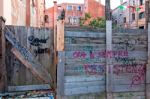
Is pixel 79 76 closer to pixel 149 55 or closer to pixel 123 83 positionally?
pixel 123 83

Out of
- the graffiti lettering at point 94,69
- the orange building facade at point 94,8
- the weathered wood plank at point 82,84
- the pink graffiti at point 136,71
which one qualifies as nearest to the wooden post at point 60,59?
the weathered wood plank at point 82,84

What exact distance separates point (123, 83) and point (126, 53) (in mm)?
888

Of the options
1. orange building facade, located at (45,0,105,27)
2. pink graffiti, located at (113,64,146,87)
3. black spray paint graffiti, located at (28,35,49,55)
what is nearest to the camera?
black spray paint graffiti, located at (28,35,49,55)

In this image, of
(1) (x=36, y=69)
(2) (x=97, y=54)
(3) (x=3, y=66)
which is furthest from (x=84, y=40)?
(3) (x=3, y=66)

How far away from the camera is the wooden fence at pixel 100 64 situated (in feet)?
25.9

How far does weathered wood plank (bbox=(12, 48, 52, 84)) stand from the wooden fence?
388 millimetres

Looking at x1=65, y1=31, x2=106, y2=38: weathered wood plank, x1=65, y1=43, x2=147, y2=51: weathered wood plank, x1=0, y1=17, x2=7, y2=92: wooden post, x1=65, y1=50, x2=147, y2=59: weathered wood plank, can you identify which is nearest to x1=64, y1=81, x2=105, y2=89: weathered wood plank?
x1=65, y1=50, x2=147, y2=59: weathered wood plank

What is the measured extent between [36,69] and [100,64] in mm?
1826

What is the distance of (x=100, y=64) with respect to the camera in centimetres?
817

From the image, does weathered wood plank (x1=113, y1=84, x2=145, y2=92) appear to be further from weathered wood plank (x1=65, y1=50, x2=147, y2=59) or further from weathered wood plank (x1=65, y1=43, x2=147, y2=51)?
weathered wood plank (x1=65, y1=43, x2=147, y2=51)

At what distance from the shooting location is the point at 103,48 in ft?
26.8

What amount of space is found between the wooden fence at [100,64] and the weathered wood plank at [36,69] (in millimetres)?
388

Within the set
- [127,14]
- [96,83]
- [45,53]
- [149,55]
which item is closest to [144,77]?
[149,55]

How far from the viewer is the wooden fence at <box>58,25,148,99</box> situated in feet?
25.9
